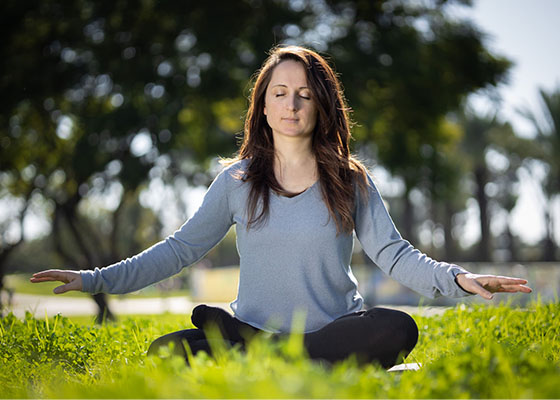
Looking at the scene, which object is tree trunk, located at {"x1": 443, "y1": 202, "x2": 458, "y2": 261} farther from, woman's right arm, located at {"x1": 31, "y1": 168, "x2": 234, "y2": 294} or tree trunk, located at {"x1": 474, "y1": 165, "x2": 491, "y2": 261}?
woman's right arm, located at {"x1": 31, "y1": 168, "x2": 234, "y2": 294}

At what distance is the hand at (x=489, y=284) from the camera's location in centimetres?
269

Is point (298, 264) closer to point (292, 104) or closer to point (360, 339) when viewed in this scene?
point (360, 339)

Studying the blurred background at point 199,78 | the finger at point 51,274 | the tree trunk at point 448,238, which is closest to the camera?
the finger at point 51,274

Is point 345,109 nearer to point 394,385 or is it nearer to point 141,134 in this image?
point 394,385

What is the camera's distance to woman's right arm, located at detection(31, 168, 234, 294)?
3133 mm

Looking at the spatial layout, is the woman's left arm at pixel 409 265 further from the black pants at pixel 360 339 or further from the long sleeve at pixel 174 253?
the long sleeve at pixel 174 253

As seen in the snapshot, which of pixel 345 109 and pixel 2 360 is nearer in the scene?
pixel 2 360

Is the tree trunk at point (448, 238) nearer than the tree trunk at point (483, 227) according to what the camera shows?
No

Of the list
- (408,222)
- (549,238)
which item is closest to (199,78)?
(408,222)

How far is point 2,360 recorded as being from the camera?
319 centimetres

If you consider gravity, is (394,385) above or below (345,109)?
below

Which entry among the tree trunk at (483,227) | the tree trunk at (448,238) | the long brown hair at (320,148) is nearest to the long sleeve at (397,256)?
the long brown hair at (320,148)

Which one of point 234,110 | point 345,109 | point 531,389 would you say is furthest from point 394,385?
point 234,110

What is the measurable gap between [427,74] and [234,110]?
4.89 metres
